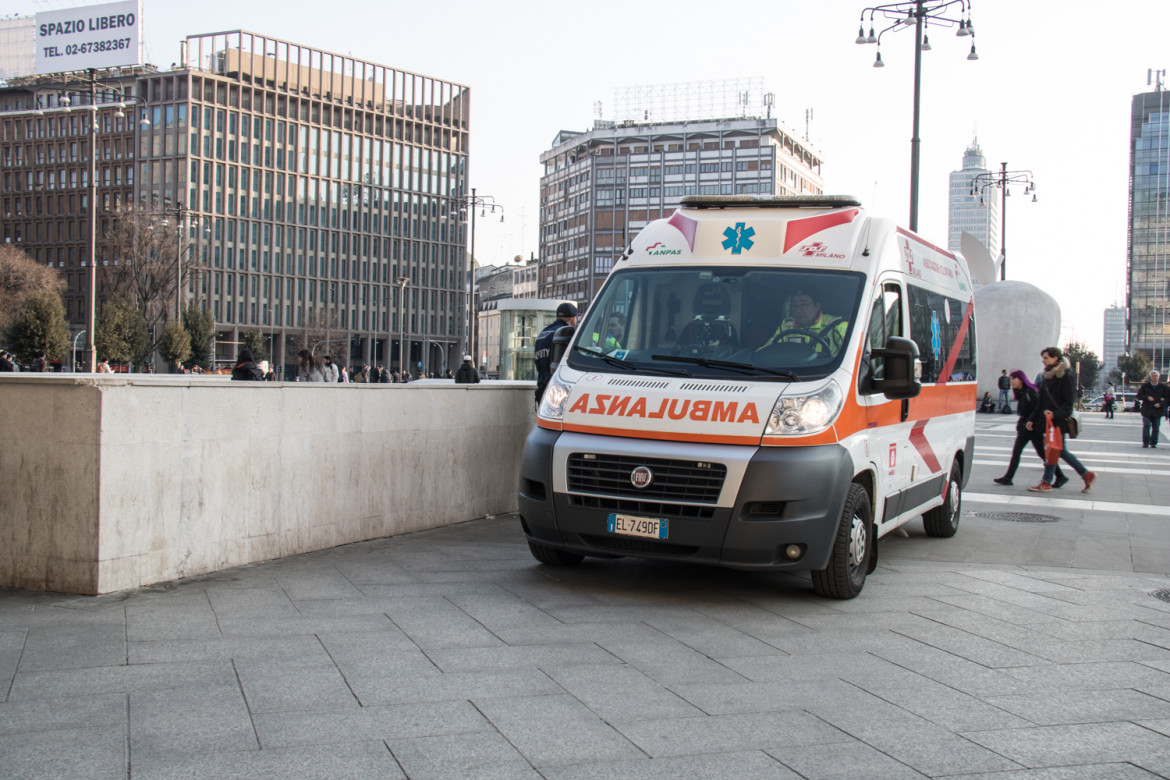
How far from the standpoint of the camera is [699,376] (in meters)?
6.66

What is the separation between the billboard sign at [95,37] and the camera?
7175 centimetres

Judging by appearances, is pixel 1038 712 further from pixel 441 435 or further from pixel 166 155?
pixel 166 155

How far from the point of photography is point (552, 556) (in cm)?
746

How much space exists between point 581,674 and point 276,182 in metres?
105

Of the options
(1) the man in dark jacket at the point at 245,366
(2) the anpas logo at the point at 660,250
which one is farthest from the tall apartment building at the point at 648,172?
(2) the anpas logo at the point at 660,250

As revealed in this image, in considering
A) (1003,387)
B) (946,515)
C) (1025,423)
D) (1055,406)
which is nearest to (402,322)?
(1003,387)

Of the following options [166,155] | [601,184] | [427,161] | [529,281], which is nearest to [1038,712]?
[166,155]

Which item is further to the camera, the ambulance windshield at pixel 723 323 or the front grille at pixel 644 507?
the ambulance windshield at pixel 723 323

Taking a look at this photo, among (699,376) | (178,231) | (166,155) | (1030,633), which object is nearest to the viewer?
(1030,633)

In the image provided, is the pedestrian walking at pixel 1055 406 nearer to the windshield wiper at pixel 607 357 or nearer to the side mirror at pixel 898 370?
the side mirror at pixel 898 370

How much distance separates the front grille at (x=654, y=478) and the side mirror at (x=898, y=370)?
1.42 metres

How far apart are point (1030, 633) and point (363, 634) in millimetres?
3669

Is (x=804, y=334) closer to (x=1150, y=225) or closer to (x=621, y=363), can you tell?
(x=621, y=363)

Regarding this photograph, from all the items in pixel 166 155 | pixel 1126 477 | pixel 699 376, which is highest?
pixel 166 155
